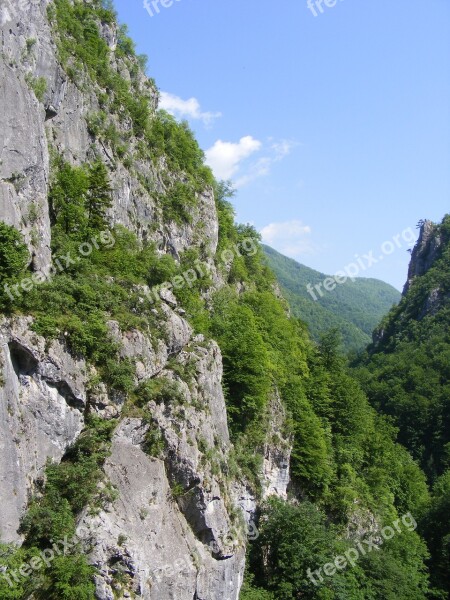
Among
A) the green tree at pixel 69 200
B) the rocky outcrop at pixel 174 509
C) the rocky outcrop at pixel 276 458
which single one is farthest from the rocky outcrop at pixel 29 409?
the rocky outcrop at pixel 276 458

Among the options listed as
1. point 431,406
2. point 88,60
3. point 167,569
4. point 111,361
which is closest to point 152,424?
point 111,361

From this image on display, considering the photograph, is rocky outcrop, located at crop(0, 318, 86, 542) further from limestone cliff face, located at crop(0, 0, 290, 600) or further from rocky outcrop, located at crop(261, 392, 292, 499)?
rocky outcrop, located at crop(261, 392, 292, 499)

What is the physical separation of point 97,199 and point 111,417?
491 inches

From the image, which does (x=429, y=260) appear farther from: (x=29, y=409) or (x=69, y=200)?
(x=29, y=409)

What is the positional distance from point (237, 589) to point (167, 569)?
626 cm

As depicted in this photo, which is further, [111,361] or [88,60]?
[88,60]

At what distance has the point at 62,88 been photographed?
27.7m

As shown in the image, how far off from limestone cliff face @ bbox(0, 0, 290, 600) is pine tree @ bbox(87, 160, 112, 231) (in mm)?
1555

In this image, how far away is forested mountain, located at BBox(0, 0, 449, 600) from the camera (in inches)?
666

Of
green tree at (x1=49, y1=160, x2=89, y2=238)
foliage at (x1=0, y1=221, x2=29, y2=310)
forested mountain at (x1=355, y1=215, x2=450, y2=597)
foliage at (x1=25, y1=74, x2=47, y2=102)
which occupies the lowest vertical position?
forested mountain at (x1=355, y1=215, x2=450, y2=597)

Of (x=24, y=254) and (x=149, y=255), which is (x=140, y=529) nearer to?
(x=24, y=254)

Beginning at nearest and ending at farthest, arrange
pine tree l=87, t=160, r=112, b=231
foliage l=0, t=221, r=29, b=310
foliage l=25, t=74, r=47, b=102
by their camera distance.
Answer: foliage l=0, t=221, r=29, b=310, foliage l=25, t=74, r=47, b=102, pine tree l=87, t=160, r=112, b=231

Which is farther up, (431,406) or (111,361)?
(111,361)

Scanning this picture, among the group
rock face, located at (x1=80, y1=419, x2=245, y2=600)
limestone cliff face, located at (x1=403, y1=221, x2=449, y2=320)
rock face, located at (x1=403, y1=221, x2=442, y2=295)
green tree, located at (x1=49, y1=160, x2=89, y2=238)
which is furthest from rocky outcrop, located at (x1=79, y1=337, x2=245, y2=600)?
rock face, located at (x1=403, y1=221, x2=442, y2=295)
